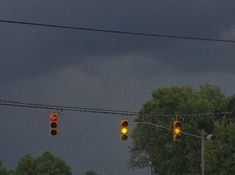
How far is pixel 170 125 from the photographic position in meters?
88.2

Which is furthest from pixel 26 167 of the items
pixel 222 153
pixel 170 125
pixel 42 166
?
pixel 222 153

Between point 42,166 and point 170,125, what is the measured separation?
5485cm

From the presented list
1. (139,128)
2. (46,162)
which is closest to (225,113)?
(139,128)

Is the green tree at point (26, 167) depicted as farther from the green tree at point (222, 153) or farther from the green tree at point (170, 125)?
the green tree at point (222, 153)

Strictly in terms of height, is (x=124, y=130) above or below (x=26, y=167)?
below

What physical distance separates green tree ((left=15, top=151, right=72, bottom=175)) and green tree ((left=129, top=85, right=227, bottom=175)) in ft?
138

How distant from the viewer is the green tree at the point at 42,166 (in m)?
138

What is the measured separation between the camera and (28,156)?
14238cm

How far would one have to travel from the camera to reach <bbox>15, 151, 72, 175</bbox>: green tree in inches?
5433

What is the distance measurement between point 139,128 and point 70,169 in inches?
1973

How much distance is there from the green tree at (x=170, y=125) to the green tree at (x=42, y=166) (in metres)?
42.1

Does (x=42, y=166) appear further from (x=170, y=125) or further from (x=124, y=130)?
(x=124, y=130)

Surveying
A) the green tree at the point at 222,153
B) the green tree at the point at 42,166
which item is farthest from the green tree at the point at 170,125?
the green tree at the point at 42,166

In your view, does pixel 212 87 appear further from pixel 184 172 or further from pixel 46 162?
pixel 46 162
